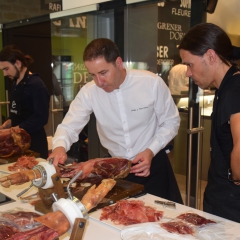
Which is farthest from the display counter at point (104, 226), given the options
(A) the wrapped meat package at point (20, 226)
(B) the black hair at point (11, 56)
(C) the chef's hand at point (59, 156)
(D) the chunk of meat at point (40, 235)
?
(B) the black hair at point (11, 56)

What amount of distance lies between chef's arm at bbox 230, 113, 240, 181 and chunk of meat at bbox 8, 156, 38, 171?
1.53 metres

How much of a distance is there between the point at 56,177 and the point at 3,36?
486 cm

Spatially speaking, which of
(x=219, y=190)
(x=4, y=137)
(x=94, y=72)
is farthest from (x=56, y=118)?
(x=219, y=190)

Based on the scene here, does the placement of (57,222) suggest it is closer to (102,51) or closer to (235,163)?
(235,163)

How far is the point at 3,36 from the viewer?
19.2 ft

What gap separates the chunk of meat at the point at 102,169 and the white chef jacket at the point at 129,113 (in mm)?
447

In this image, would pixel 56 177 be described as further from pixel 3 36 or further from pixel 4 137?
pixel 3 36

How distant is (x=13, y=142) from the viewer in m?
2.96

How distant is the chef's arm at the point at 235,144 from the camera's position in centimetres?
157

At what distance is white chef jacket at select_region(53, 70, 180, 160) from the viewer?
2.64 metres

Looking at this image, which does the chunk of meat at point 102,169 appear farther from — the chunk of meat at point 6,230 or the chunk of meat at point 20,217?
the chunk of meat at point 6,230

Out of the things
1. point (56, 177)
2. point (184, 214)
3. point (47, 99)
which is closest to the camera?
point (56, 177)

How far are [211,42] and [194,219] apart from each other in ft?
2.91

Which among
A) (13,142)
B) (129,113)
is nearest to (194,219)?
(129,113)
